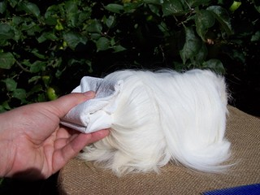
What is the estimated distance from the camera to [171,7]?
132 cm

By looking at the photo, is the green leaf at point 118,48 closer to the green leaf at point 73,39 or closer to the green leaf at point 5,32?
the green leaf at point 73,39

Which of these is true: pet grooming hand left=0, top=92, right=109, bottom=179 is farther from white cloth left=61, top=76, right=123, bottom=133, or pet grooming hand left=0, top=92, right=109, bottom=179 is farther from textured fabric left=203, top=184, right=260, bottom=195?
textured fabric left=203, top=184, right=260, bottom=195

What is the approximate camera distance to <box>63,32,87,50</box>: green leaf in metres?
1.57

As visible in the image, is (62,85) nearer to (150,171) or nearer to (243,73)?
(150,171)

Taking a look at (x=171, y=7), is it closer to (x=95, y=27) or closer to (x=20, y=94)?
(x=95, y=27)

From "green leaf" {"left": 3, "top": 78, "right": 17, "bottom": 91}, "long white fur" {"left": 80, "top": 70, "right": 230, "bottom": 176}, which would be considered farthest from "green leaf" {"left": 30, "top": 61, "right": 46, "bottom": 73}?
"long white fur" {"left": 80, "top": 70, "right": 230, "bottom": 176}

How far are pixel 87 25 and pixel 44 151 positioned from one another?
23.7 inches

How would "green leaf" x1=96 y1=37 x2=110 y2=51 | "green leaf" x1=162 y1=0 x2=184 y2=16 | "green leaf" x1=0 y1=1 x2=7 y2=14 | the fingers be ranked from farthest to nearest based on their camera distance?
1. "green leaf" x1=0 y1=1 x2=7 y2=14
2. "green leaf" x1=96 y1=37 x2=110 y2=51
3. "green leaf" x1=162 y1=0 x2=184 y2=16
4. the fingers

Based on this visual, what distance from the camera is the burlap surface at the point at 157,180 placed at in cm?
109

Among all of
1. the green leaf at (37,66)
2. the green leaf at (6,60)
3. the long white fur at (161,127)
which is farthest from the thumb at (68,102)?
the green leaf at (37,66)

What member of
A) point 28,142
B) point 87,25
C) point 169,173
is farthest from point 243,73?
point 28,142

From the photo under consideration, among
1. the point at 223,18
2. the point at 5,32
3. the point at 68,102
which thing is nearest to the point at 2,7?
the point at 5,32

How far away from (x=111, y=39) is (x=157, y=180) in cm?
66

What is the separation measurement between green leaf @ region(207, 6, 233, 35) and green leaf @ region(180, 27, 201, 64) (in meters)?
0.09
